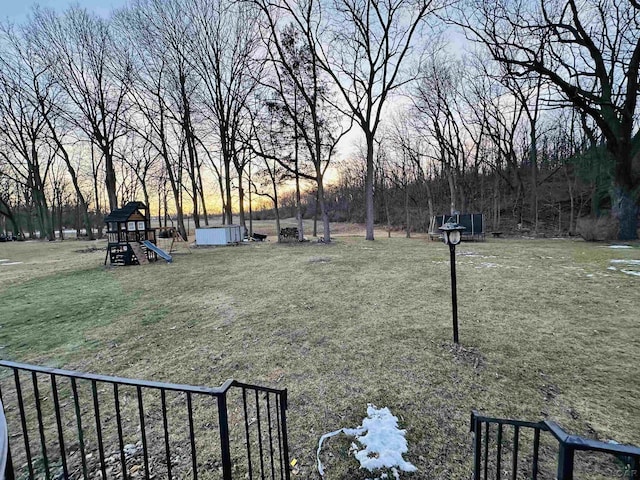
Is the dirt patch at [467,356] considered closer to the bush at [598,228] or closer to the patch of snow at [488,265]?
the patch of snow at [488,265]

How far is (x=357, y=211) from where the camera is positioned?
43.1m

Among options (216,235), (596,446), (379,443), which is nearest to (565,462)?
(596,446)

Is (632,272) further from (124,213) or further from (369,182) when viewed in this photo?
(124,213)

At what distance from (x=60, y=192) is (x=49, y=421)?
133ft

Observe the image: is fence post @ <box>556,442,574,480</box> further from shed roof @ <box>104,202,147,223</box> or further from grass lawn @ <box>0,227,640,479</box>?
shed roof @ <box>104,202,147,223</box>

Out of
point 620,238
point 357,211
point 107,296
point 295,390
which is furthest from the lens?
point 357,211

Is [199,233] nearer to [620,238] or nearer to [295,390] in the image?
[295,390]

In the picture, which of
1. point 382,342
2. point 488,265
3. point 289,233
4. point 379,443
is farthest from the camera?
point 289,233

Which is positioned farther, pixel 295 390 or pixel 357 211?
pixel 357 211

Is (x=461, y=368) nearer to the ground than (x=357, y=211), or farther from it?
nearer to the ground

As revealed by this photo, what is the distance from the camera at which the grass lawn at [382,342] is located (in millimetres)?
2654

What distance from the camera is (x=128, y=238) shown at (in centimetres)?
1157

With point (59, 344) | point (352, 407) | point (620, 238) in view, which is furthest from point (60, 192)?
point (620, 238)

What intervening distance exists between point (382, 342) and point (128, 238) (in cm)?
1138
